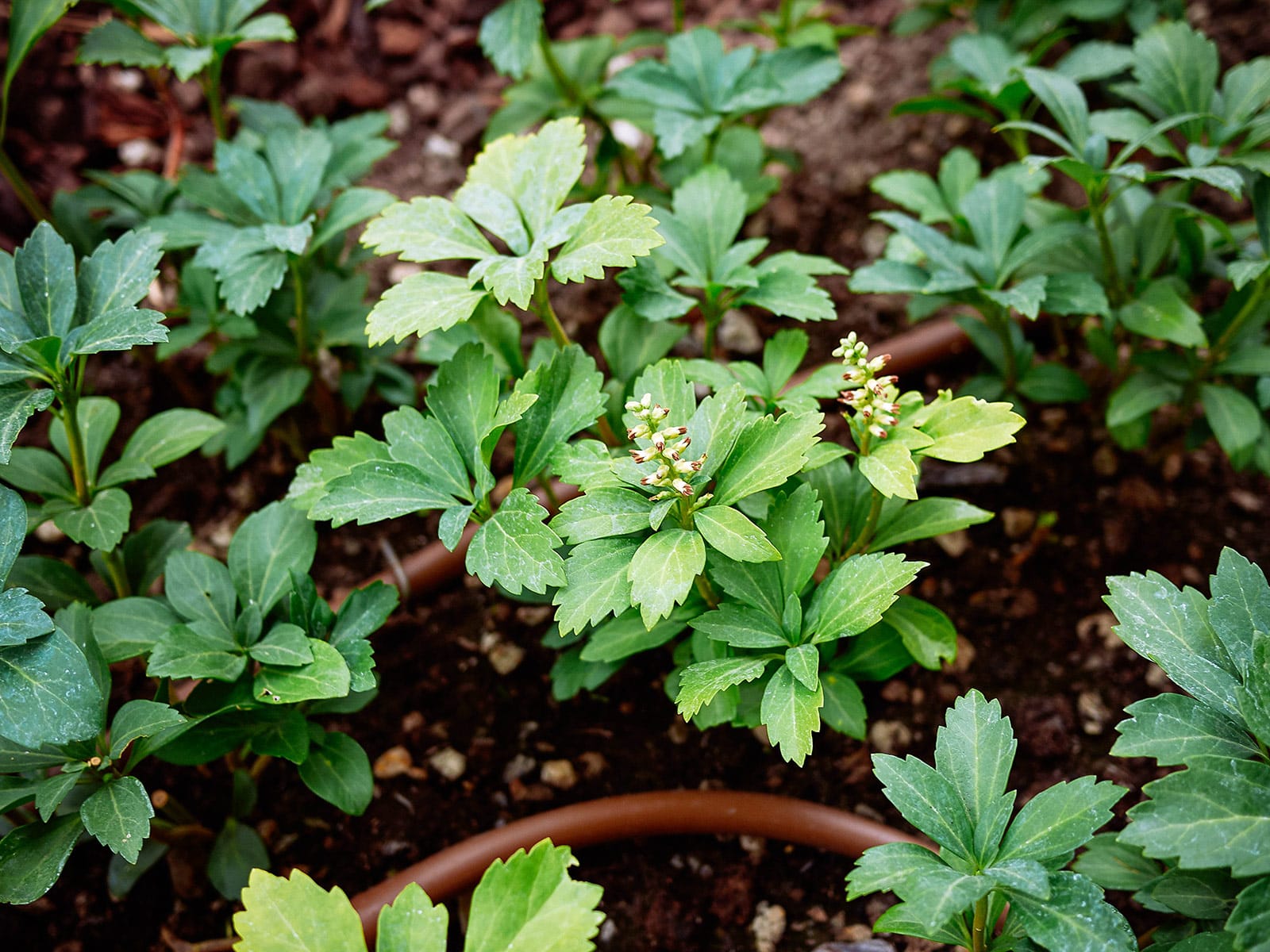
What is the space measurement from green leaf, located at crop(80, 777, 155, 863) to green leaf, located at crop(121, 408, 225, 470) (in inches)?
21.5

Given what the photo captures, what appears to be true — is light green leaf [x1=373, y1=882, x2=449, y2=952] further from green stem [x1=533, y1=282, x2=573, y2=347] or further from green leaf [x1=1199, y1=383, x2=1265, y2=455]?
green leaf [x1=1199, y1=383, x2=1265, y2=455]

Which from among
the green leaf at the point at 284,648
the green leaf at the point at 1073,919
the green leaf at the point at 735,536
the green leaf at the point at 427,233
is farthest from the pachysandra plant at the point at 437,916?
the green leaf at the point at 427,233

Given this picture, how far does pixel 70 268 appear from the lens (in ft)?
4.85

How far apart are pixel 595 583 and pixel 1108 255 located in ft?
4.02

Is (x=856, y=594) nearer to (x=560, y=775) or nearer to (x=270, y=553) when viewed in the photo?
(x=560, y=775)

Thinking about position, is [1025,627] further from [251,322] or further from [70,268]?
[70,268]

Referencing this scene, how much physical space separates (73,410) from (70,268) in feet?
0.74

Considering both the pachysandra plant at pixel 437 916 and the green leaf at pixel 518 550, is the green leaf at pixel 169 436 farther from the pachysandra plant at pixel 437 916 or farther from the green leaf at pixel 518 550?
the pachysandra plant at pixel 437 916

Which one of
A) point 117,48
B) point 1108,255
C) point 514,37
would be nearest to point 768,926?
point 1108,255

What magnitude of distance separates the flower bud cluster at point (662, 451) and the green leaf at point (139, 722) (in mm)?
732

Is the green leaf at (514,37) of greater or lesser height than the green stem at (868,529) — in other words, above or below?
above

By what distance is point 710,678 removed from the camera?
4.15 ft

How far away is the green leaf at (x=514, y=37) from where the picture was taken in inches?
76.2

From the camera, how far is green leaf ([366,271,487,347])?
4.50 ft
